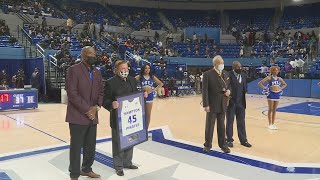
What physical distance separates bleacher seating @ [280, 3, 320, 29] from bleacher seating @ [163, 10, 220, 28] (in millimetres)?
6606

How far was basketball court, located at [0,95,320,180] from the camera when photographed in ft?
16.9

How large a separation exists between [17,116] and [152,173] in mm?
7673

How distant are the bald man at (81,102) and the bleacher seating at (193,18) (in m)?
30.2

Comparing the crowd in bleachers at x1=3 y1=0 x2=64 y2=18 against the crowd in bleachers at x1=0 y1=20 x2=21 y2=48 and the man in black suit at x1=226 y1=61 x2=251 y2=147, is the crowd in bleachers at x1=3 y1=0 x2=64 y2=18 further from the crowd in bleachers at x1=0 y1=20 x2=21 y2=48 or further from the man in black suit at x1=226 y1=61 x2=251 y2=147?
the man in black suit at x1=226 y1=61 x2=251 y2=147

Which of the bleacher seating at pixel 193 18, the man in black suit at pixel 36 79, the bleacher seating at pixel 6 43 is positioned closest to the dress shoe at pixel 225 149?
the man in black suit at pixel 36 79

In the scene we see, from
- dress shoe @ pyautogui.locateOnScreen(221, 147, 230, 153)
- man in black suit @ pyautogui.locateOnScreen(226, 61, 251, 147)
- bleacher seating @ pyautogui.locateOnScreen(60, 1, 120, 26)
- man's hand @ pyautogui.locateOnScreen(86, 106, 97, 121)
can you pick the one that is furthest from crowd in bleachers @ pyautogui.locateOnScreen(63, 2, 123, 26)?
man's hand @ pyautogui.locateOnScreen(86, 106, 97, 121)

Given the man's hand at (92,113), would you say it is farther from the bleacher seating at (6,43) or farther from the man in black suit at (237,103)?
the bleacher seating at (6,43)

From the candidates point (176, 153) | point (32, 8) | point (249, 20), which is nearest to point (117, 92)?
point (176, 153)

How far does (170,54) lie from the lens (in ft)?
86.5

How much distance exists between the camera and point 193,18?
3556cm

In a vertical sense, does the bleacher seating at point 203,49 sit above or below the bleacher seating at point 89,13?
below

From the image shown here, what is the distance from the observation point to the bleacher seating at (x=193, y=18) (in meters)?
34.4

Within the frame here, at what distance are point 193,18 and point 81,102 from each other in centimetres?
3243

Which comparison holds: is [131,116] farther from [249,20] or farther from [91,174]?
[249,20]
